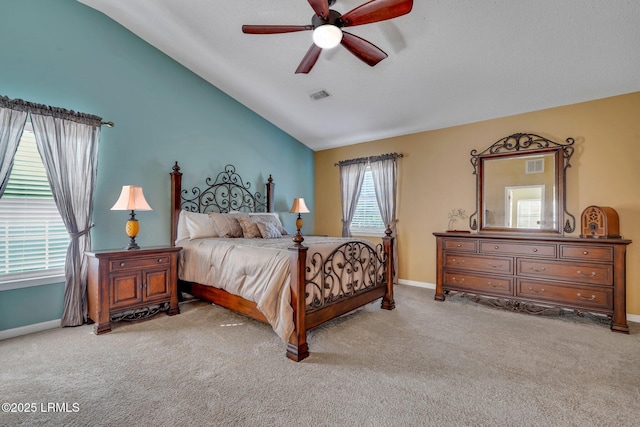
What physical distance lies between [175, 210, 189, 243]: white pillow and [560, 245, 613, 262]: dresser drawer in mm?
4609

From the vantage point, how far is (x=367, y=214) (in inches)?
222

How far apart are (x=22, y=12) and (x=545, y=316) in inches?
258

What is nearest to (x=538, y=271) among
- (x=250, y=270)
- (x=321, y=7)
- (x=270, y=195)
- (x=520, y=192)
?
(x=520, y=192)

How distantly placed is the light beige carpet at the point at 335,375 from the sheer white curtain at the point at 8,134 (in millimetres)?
1610

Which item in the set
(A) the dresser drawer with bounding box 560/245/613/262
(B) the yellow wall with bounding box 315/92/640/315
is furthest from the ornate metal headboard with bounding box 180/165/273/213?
(A) the dresser drawer with bounding box 560/245/613/262

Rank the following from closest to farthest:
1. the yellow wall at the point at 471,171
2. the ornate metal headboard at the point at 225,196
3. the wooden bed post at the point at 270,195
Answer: the yellow wall at the point at 471,171
the ornate metal headboard at the point at 225,196
the wooden bed post at the point at 270,195

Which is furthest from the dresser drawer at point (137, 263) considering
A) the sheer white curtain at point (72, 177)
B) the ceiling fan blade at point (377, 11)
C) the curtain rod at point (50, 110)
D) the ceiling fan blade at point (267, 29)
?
the ceiling fan blade at point (377, 11)

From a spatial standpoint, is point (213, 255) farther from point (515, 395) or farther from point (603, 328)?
point (603, 328)

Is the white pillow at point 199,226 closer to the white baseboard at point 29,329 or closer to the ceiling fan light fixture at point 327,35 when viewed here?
the white baseboard at point 29,329

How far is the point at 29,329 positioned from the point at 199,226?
75.7 inches

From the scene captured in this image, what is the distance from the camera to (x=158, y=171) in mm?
4023

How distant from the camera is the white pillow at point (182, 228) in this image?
13.2 feet

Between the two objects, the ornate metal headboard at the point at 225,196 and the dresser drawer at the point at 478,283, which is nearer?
the dresser drawer at the point at 478,283

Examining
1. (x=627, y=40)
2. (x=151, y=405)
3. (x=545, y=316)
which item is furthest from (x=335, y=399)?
(x=627, y=40)
